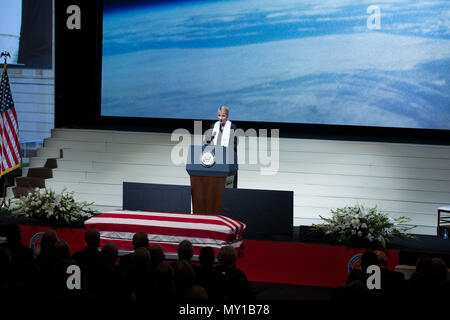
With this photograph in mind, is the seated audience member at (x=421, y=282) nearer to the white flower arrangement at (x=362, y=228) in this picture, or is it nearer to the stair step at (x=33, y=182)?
the white flower arrangement at (x=362, y=228)

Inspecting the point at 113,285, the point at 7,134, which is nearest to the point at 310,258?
the point at 113,285

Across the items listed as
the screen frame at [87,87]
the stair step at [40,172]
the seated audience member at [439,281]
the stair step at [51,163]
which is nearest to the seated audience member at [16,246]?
the seated audience member at [439,281]

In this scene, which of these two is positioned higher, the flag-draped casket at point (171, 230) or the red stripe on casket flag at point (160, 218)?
the red stripe on casket flag at point (160, 218)

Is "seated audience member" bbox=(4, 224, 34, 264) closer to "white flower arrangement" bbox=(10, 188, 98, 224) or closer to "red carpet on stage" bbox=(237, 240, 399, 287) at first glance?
"white flower arrangement" bbox=(10, 188, 98, 224)

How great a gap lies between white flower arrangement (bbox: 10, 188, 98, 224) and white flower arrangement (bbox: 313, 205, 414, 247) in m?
2.39

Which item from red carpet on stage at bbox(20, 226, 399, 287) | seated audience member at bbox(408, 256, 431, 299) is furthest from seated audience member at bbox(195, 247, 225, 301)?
red carpet on stage at bbox(20, 226, 399, 287)

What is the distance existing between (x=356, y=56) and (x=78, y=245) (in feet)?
16.8

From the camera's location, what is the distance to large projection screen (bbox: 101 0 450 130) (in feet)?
28.3

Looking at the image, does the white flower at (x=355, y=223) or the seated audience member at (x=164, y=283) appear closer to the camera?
the seated audience member at (x=164, y=283)

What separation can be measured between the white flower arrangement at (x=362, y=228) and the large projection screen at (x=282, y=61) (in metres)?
3.87

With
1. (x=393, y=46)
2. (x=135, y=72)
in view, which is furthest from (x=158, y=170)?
(x=393, y=46)

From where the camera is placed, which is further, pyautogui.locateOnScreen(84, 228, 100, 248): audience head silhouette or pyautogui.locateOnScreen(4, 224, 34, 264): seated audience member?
pyautogui.locateOnScreen(84, 228, 100, 248): audience head silhouette

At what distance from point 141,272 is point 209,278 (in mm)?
422

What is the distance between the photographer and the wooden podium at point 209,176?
591 cm
